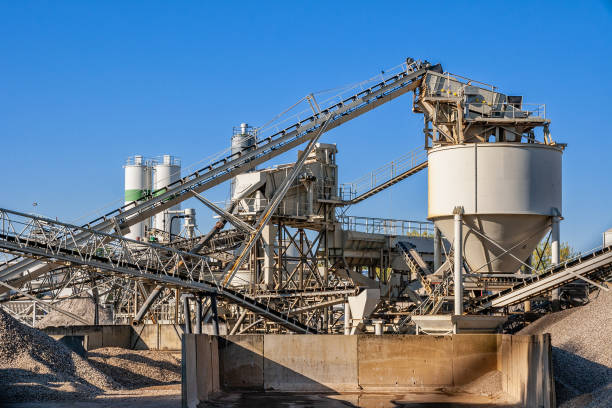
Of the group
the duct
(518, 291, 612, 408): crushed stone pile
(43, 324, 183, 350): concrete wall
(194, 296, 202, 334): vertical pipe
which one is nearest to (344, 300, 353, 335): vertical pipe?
the duct

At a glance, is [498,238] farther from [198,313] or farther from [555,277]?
[198,313]

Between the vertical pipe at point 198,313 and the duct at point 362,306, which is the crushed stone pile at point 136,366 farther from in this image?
the duct at point 362,306

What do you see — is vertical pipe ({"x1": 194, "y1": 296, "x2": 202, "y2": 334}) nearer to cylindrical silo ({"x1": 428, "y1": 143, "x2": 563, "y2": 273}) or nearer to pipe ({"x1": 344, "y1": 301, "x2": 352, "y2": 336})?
pipe ({"x1": 344, "y1": 301, "x2": 352, "y2": 336})

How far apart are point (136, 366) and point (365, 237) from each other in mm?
16914

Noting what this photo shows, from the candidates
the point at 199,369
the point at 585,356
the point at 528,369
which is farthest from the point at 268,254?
the point at 528,369

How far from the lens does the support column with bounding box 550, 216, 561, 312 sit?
23.7m

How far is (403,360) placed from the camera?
63.7 ft

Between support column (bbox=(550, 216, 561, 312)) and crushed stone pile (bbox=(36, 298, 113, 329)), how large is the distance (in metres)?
24.2

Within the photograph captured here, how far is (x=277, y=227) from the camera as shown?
3419 centimetres

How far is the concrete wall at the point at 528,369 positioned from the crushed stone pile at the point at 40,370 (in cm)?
889

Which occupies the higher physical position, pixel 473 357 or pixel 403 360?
pixel 473 357

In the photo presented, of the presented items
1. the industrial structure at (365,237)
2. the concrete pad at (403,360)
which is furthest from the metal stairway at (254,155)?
the concrete pad at (403,360)

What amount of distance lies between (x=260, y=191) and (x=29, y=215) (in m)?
12.3

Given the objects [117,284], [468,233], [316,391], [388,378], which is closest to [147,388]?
[316,391]
